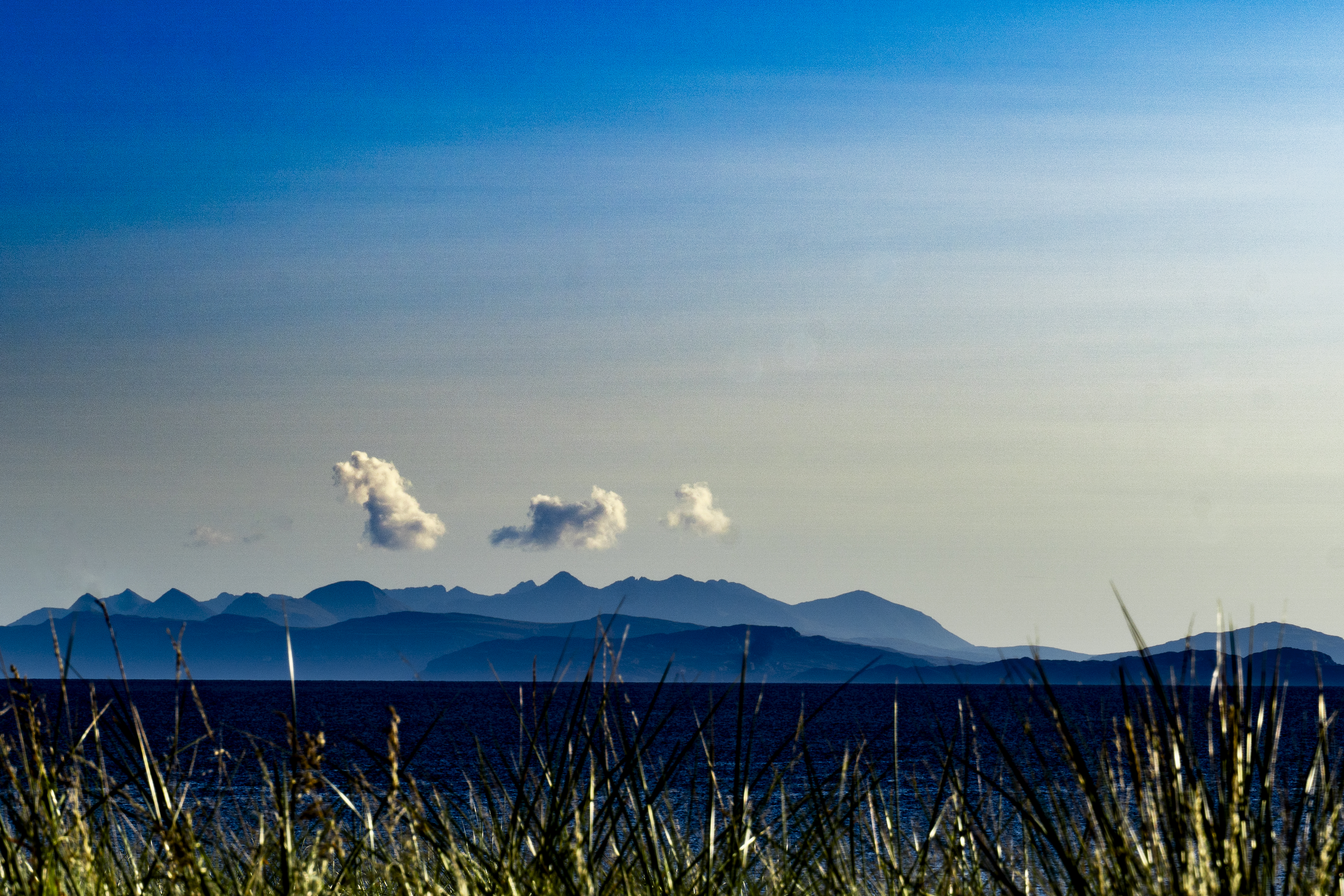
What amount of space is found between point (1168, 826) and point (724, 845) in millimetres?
1680

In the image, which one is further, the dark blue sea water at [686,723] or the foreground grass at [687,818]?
the dark blue sea water at [686,723]

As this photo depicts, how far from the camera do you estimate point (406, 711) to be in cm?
11388

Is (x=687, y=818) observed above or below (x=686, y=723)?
above

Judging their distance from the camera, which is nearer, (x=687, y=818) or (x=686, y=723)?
(x=687, y=818)

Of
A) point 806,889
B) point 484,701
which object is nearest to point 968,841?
point 806,889

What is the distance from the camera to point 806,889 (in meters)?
4.82

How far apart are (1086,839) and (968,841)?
0.69 metres

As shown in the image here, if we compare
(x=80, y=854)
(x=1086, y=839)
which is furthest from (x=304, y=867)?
(x=1086, y=839)

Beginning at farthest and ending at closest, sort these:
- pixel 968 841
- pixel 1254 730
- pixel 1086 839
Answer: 1. pixel 968 841
2. pixel 1086 839
3. pixel 1254 730

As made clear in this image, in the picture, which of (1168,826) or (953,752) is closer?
(1168,826)

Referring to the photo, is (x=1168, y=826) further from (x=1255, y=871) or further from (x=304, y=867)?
(x=304, y=867)

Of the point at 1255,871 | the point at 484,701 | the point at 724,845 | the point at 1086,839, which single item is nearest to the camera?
the point at 1255,871

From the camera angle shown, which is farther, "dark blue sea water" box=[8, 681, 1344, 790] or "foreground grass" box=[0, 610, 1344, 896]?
"dark blue sea water" box=[8, 681, 1344, 790]

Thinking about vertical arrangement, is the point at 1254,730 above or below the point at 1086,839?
above
